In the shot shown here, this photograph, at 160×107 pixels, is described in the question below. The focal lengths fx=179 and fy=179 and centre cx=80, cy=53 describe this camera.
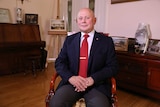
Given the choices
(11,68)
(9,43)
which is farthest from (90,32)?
(11,68)

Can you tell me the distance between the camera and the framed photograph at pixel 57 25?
4.78m

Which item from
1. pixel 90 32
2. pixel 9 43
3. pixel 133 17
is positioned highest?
pixel 133 17

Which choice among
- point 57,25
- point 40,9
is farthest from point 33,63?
point 40,9

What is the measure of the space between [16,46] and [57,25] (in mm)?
1504

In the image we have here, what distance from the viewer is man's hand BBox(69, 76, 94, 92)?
1.47 m

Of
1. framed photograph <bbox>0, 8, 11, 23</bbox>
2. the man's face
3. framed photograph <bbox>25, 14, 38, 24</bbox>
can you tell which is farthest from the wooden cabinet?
framed photograph <bbox>0, 8, 11, 23</bbox>

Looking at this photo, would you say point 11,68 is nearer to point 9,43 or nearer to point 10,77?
point 10,77

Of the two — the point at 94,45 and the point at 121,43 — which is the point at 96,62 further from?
the point at 121,43

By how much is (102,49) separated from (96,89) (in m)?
0.37

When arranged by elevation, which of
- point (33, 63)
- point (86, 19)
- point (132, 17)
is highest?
point (132, 17)

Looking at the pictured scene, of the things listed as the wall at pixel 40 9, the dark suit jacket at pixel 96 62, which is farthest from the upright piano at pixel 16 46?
the dark suit jacket at pixel 96 62

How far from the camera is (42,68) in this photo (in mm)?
4219

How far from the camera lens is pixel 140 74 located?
263 centimetres

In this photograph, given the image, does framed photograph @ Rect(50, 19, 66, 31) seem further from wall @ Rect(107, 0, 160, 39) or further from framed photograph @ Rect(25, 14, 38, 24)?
wall @ Rect(107, 0, 160, 39)
